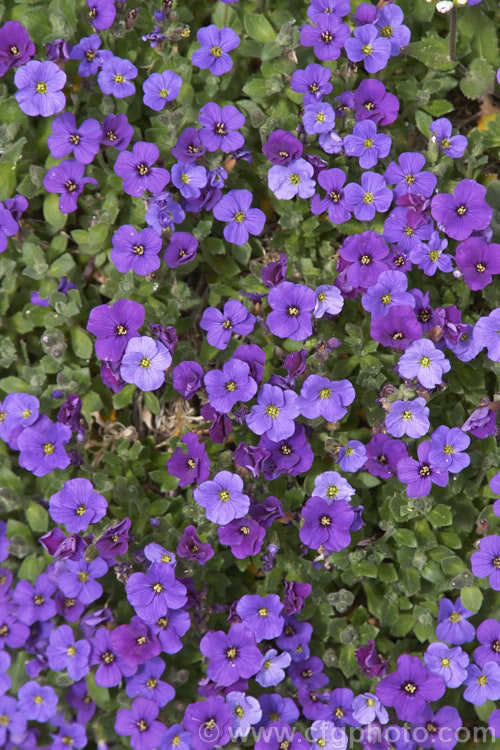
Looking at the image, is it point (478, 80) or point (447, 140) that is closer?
point (447, 140)

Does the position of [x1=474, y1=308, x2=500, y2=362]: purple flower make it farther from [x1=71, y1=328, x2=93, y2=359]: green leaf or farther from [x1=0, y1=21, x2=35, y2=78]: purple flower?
[x1=0, y1=21, x2=35, y2=78]: purple flower

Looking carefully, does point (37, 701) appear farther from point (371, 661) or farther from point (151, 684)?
point (371, 661)

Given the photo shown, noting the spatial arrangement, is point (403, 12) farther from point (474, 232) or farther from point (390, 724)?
point (390, 724)

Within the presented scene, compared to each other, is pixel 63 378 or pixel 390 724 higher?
pixel 63 378

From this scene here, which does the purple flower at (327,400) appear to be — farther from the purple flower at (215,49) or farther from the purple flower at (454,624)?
the purple flower at (215,49)

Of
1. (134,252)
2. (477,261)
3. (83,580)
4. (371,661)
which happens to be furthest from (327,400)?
(83,580)

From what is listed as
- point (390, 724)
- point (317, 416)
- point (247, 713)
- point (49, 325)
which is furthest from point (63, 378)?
point (390, 724)
